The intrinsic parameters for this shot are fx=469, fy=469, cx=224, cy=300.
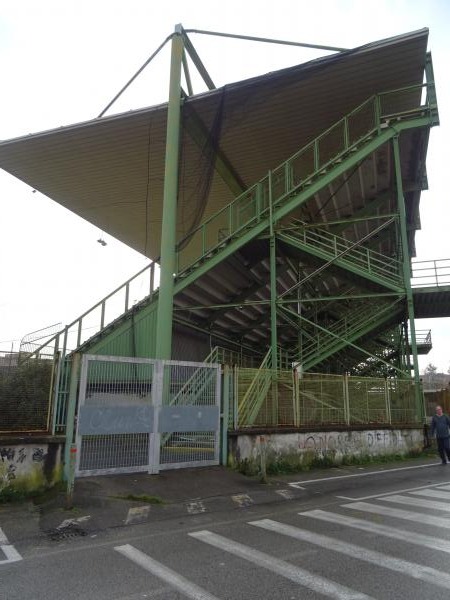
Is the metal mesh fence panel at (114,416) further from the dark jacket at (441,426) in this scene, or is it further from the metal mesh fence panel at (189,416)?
the dark jacket at (441,426)

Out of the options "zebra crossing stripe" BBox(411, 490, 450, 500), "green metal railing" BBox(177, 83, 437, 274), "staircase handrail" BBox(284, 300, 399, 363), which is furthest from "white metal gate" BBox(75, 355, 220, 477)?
"green metal railing" BBox(177, 83, 437, 274)

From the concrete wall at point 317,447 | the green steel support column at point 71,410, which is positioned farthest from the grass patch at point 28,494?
the concrete wall at point 317,447

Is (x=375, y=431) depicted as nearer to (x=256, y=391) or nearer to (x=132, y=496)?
(x=256, y=391)

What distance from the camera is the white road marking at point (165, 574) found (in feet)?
13.3

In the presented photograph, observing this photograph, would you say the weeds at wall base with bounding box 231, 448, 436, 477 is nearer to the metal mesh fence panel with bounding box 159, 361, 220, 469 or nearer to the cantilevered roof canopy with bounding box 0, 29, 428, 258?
the metal mesh fence panel with bounding box 159, 361, 220, 469

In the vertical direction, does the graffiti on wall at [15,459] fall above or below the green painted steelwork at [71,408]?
below

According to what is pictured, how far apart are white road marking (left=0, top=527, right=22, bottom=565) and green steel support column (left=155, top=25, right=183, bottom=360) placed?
30.8 ft

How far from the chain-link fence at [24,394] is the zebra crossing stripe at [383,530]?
4.87 metres

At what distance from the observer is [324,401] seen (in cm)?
1307

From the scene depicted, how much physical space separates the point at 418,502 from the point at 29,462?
21.6ft

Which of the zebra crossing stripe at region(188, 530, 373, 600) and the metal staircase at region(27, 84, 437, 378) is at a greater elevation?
the metal staircase at region(27, 84, 437, 378)

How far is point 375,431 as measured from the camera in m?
14.0

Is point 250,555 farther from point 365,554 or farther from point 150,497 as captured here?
point 150,497

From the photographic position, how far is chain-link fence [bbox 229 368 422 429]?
37.4 feet
